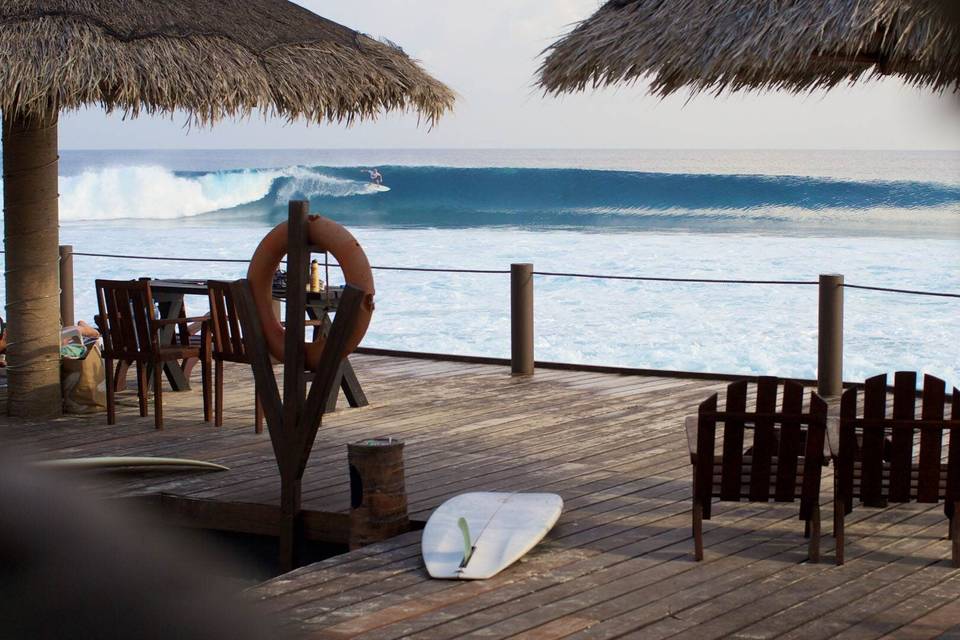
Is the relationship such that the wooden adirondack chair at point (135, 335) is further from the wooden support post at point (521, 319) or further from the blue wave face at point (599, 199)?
the blue wave face at point (599, 199)

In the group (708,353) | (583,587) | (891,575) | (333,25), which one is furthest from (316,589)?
(708,353)

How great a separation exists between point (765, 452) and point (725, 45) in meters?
1.64

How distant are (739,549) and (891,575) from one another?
510 millimetres

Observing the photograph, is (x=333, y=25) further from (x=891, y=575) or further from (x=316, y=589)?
(x=891, y=575)

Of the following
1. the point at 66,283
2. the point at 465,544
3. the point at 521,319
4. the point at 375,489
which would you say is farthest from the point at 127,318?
the point at 66,283

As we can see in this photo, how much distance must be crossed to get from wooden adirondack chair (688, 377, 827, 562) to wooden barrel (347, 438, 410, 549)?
106cm

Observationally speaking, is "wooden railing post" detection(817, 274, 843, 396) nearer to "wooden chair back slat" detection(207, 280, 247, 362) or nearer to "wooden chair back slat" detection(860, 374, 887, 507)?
"wooden chair back slat" detection(860, 374, 887, 507)

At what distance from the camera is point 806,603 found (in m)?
3.48

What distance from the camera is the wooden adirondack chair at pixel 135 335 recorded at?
235 inches

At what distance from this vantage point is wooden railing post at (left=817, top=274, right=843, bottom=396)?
22.1 ft

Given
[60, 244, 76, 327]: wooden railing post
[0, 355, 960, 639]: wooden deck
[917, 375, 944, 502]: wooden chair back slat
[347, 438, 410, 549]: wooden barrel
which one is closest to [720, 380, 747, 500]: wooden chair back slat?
[0, 355, 960, 639]: wooden deck

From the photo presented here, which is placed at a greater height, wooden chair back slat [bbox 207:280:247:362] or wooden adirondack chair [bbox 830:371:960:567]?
wooden chair back slat [bbox 207:280:247:362]

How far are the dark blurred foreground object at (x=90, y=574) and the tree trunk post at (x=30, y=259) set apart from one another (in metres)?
5.82

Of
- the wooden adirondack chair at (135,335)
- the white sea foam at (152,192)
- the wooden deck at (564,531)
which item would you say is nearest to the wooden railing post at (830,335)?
the wooden deck at (564,531)
